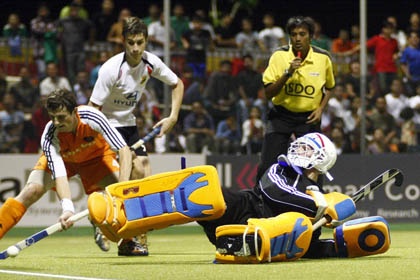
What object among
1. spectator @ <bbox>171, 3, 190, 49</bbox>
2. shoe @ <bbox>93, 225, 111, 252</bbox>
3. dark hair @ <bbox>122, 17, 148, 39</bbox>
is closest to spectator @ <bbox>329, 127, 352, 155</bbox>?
spectator @ <bbox>171, 3, 190, 49</bbox>

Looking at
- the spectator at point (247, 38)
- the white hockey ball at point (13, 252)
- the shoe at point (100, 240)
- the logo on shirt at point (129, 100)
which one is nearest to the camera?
the white hockey ball at point (13, 252)

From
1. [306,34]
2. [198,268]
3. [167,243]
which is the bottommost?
[167,243]

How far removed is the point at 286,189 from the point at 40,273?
1.67m

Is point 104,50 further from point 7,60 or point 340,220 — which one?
point 340,220

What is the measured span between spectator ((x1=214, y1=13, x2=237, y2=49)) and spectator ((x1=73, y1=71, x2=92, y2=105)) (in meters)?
2.85

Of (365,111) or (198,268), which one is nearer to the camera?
(198,268)

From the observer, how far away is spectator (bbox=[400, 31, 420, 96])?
45.3ft

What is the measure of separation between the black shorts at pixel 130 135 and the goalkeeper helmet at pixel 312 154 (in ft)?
6.73

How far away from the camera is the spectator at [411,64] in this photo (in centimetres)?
1380

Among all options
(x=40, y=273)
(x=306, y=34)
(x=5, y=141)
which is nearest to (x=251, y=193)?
(x=40, y=273)

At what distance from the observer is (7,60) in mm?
13906

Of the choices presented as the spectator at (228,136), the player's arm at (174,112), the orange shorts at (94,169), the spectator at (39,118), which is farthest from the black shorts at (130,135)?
the spectator at (228,136)

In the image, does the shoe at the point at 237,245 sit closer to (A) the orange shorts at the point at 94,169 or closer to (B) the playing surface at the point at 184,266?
(B) the playing surface at the point at 184,266

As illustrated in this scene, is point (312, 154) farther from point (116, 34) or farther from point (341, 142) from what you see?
point (116, 34)
